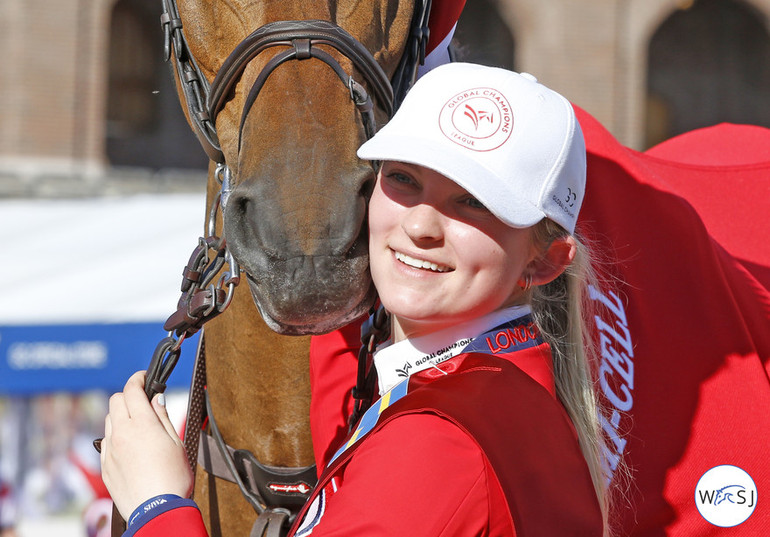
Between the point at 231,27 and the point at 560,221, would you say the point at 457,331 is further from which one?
the point at 231,27

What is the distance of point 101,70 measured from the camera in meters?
11.8

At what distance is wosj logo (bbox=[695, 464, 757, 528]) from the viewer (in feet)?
6.55

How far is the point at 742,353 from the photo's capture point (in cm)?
215

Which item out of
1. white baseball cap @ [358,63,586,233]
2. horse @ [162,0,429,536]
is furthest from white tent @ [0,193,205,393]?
white baseball cap @ [358,63,586,233]

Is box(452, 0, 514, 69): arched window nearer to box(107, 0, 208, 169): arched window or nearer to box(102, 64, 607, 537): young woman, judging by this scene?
box(107, 0, 208, 169): arched window

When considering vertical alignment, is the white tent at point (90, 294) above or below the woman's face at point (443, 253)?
below

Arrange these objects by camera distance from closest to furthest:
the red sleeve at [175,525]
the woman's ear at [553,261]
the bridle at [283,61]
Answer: the red sleeve at [175,525] < the woman's ear at [553,261] < the bridle at [283,61]

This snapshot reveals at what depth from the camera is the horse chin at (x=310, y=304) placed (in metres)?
1.54

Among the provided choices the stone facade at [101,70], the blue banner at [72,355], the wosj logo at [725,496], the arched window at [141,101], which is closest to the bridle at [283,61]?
the wosj logo at [725,496]

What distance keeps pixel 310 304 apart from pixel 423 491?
1.60 feet

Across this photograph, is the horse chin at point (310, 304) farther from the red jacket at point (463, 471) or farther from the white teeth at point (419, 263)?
the red jacket at point (463, 471)

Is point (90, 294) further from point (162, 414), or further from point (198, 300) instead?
point (162, 414)

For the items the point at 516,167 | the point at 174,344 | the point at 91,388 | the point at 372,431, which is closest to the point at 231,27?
Answer: the point at 174,344

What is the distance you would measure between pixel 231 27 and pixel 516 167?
82 centimetres
